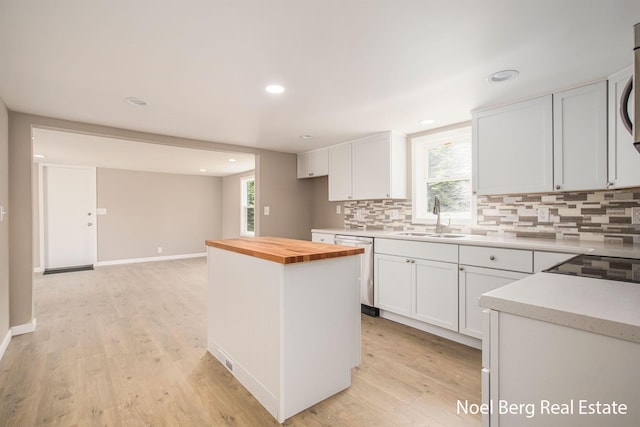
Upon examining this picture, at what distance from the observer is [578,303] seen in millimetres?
803

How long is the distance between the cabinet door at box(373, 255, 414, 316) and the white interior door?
6251 millimetres

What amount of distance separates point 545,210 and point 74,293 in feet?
19.4

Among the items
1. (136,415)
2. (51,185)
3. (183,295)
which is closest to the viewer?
(136,415)

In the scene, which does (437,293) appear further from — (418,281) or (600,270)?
(600,270)

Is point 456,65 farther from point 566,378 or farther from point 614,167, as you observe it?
point 566,378

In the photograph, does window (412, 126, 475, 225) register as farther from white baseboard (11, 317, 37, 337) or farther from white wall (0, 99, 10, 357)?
white baseboard (11, 317, 37, 337)

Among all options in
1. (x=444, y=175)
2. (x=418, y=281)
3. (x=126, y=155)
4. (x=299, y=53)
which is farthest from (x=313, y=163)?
(x=126, y=155)

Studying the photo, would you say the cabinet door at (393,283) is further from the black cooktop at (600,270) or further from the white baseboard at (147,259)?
the white baseboard at (147,259)

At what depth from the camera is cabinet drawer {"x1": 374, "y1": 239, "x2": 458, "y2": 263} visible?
2596mm

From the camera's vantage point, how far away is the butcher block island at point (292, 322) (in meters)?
1.65

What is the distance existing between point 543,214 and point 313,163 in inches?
117

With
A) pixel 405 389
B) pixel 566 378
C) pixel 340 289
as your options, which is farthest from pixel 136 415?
pixel 566 378

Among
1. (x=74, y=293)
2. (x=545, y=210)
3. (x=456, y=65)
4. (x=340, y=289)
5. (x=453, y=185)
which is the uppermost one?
(x=456, y=65)

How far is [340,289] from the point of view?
6.22ft
